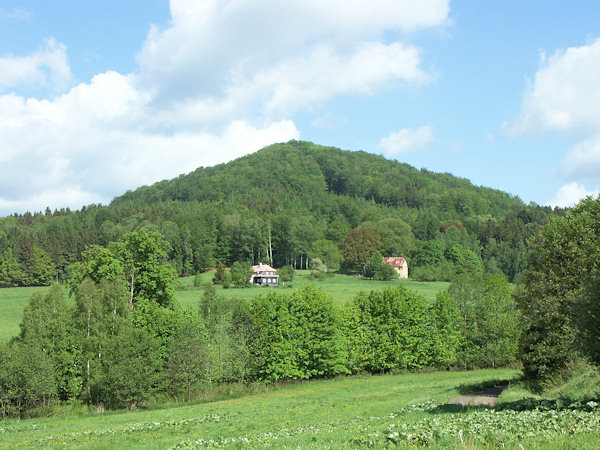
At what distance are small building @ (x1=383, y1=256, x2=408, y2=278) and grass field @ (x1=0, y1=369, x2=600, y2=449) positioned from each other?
100236 mm

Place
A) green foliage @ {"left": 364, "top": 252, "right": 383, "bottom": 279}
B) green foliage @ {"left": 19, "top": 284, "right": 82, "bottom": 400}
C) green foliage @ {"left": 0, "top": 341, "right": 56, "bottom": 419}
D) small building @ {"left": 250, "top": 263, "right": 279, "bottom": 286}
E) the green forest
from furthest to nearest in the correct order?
green foliage @ {"left": 364, "top": 252, "right": 383, "bottom": 279} < small building @ {"left": 250, "top": 263, "right": 279, "bottom": 286} < green foliage @ {"left": 19, "top": 284, "right": 82, "bottom": 400} < green foliage @ {"left": 0, "top": 341, "right": 56, "bottom": 419} < the green forest

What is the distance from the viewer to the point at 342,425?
63.5ft

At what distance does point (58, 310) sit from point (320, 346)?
28.2m

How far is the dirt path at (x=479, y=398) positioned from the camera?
28366mm

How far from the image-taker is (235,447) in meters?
13.7

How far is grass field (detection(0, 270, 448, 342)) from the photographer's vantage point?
82.6 meters

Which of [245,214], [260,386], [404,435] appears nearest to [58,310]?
[260,386]

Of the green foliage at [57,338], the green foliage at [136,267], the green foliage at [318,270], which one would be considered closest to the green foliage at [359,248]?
the green foliage at [318,270]

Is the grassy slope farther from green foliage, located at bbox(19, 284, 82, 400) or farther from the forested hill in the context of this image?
the forested hill

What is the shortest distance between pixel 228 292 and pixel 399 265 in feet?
221

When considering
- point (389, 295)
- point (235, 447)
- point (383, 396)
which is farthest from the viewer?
point (389, 295)

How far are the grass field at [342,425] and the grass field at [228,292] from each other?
39.9m

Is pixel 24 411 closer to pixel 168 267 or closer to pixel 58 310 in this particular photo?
pixel 58 310

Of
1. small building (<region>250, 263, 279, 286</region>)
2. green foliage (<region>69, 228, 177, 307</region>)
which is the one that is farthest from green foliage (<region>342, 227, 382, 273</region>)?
green foliage (<region>69, 228, 177, 307</region>)
